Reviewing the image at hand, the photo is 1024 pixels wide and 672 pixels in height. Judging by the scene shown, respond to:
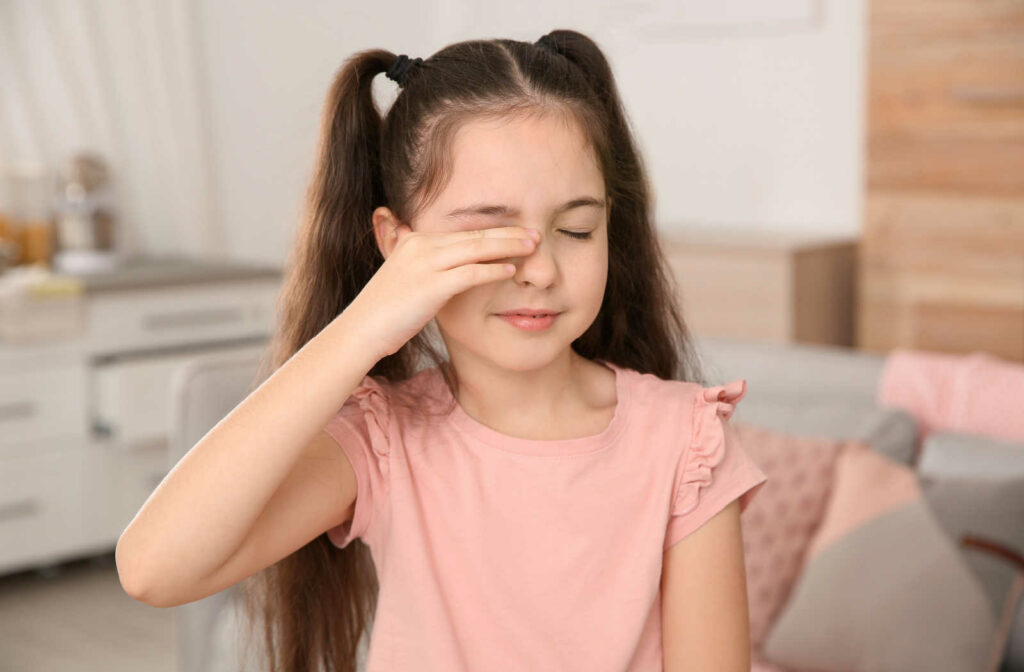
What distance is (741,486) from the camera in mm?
1107

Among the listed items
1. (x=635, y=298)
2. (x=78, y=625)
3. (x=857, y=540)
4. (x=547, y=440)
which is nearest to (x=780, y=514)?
(x=857, y=540)

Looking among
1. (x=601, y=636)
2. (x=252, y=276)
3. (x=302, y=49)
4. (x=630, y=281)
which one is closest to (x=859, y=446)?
(x=630, y=281)

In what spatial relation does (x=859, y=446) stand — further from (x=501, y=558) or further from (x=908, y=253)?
(x=908, y=253)

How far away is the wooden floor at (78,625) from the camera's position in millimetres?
2955

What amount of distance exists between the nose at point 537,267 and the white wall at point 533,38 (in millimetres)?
2364

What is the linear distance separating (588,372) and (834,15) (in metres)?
2.57

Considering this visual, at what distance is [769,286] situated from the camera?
10.2ft

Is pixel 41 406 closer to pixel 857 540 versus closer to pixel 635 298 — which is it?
pixel 857 540

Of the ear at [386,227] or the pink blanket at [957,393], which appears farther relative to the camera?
the pink blanket at [957,393]

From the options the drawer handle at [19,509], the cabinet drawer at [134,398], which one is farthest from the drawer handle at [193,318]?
the drawer handle at [19,509]

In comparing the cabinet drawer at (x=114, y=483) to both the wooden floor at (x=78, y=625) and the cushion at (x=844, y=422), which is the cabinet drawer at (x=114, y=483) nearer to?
the wooden floor at (x=78, y=625)

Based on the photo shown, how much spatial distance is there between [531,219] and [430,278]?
0.10 metres

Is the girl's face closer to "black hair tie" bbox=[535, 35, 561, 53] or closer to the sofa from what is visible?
"black hair tie" bbox=[535, 35, 561, 53]

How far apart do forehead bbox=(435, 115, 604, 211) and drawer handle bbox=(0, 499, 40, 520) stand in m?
2.67
